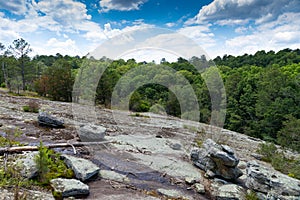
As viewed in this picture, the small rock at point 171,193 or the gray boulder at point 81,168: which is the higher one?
the gray boulder at point 81,168

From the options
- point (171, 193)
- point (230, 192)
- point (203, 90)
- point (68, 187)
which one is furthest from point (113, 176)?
point (203, 90)

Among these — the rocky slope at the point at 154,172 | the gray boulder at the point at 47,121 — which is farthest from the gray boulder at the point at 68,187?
the gray boulder at the point at 47,121

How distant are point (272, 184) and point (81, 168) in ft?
26.9

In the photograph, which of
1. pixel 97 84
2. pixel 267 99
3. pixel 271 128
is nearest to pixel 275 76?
pixel 267 99

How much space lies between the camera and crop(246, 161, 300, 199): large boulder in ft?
31.1

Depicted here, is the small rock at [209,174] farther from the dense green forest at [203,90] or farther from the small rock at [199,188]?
the dense green forest at [203,90]

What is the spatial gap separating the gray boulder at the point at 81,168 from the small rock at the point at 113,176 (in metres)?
0.36

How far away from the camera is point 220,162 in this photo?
12055 mm

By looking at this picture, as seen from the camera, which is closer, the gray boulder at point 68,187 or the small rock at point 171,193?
the gray boulder at point 68,187

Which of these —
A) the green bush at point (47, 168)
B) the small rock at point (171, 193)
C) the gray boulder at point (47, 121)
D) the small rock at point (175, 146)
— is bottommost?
the small rock at point (171, 193)

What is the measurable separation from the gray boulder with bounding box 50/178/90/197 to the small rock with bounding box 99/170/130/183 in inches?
67.3

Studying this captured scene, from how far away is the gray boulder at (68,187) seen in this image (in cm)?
832

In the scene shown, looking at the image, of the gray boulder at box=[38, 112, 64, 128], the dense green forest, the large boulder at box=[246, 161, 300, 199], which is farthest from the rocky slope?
the dense green forest

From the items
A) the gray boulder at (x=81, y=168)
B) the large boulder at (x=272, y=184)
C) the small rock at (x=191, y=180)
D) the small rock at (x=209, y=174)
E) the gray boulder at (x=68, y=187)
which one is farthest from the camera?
the small rock at (x=209, y=174)
